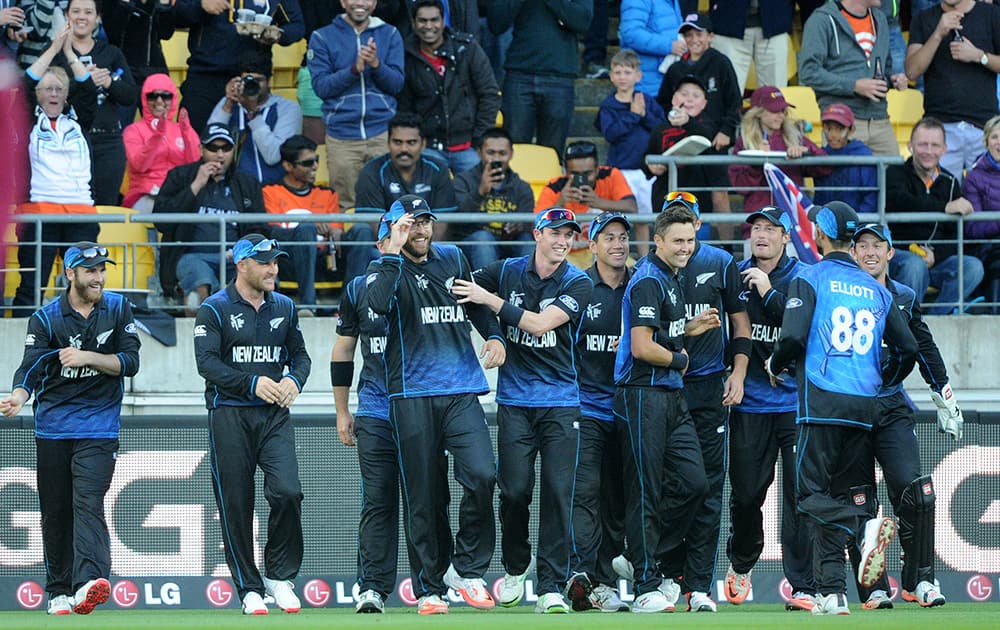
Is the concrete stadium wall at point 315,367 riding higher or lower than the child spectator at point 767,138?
lower

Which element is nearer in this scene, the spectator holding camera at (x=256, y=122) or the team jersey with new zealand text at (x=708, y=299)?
the team jersey with new zealand text at (x=708, y=299)

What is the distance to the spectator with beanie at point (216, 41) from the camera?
50.7ft

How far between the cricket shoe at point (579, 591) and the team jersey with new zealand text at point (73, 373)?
3.28 metres

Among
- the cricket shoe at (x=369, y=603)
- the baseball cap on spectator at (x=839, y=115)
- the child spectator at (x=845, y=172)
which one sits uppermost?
the baseball cap on spectator at (x=839, y=115)

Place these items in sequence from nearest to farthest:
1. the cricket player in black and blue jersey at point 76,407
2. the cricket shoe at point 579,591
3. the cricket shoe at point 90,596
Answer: the cricket shoe at point 579,591 < the cricket shoe at point 90,596 < the cricket player in black and blue jersey at point 76,407

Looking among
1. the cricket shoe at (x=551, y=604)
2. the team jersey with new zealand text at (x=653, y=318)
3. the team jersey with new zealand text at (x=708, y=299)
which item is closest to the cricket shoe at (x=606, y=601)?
the cricket shoe at (x=551, y=604)

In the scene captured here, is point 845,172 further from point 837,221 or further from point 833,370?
point 833,370

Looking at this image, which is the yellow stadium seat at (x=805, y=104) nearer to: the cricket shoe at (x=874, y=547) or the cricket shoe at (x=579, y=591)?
the cricket shoe at (x=579, y=591)

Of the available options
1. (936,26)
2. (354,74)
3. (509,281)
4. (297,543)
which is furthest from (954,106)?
(297,543)

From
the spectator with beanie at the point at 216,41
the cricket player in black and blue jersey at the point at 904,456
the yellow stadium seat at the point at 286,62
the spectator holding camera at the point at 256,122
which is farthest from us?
the yellow stadium seat at the point at 286,62

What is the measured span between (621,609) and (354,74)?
602 centimetres

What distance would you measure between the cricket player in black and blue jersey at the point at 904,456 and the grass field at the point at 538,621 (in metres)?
0.21

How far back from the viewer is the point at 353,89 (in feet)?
48.0

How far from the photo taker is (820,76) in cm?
1538
